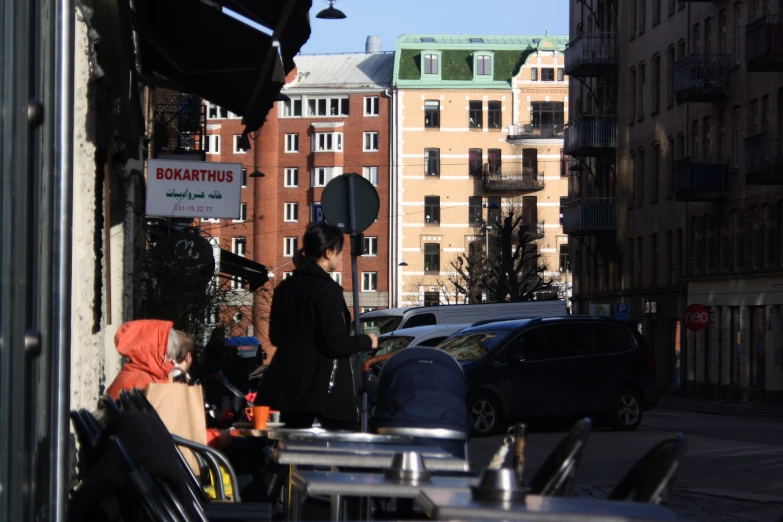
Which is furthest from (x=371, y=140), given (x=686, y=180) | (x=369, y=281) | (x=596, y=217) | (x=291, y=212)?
(x=686, y=180)

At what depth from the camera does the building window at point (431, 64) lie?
91.9 m

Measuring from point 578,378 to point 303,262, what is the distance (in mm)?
14278

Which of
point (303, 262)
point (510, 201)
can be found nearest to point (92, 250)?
point (303, 262)

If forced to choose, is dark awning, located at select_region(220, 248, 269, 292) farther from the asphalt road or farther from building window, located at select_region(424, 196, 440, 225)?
building window, located at select_region(424, 196, 440, 225)

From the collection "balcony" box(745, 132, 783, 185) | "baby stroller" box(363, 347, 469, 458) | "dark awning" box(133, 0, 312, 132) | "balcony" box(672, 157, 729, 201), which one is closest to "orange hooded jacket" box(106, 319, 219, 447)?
"baby stroller" box(363, 347, 469, 458)

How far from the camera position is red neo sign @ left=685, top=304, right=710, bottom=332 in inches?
1769

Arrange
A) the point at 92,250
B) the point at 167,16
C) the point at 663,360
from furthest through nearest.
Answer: the point at 663,360
the point at 167,16
the point at 92,250

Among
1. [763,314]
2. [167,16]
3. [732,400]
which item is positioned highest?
[167,16]

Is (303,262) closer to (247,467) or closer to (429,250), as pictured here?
(247,467)

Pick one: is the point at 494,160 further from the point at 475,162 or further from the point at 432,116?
the point at 432,116

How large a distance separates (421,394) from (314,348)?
65.0 inches

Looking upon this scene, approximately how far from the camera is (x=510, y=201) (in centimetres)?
9138

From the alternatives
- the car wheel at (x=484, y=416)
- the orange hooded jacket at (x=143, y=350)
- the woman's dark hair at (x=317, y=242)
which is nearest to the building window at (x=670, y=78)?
the car wheel at (x=484, y=416)

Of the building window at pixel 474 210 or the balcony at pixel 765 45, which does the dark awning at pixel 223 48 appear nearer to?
the balcony at pixel 765 45
